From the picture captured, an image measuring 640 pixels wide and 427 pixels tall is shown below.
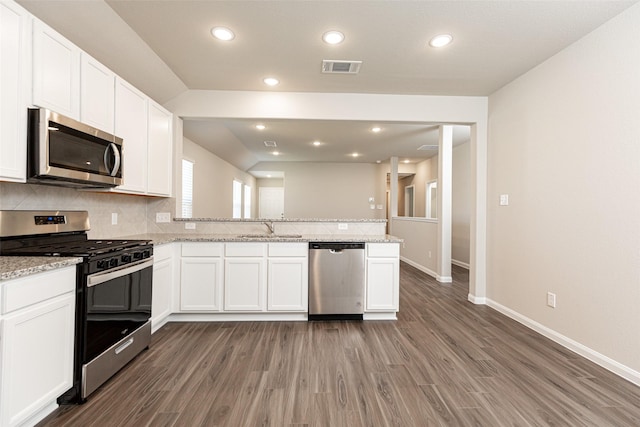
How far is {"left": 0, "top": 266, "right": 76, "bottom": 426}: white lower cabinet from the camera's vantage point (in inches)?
52.9

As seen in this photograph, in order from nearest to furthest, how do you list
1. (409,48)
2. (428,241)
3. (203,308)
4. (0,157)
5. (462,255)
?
(0,157), (409,48), (203,308), (428,241), (462,255)

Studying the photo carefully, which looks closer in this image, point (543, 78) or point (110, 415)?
point (110, 415)

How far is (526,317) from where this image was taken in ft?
9.95

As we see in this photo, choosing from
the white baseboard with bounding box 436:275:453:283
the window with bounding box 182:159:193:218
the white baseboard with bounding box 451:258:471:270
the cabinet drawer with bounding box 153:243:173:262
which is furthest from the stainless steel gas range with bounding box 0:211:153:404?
the white baseboard with bounding box 451:258:471:270

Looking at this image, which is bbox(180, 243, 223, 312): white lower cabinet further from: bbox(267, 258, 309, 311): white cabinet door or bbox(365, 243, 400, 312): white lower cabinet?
bbox(365, 243, 400, 312): white lower cabinet

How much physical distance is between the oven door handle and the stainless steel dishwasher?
1515 mm

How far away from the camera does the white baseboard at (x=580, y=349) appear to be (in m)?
2.05

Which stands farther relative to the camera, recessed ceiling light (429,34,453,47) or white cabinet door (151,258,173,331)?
white cabinet door (151,258,173,331)

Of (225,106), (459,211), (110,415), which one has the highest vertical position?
(225,106)

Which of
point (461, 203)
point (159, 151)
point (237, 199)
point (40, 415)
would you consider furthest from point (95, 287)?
point (237, 199)

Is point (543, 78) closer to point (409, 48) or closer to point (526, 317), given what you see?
point (409, 48)

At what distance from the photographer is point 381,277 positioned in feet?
10.2

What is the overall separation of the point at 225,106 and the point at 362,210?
18.8 ft

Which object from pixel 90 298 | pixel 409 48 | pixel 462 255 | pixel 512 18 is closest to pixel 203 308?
pixel 90 298
